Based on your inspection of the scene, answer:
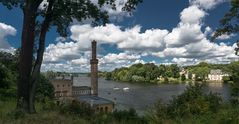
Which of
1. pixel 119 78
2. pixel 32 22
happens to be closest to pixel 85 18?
pixel 32 22

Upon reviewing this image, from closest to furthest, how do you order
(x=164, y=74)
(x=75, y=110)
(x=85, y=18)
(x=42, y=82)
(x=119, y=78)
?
(x=75, y=110)
(x=85, y=18)
(x=42, y=82)
(x=164, y=74)
(x=119, y=78)

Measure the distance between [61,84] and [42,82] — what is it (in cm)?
3503

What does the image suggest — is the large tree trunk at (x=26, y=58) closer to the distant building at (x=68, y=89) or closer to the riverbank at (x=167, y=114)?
the riverbank at (x=167, y=114)

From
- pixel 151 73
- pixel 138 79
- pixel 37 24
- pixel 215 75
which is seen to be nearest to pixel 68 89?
pixel 37 24

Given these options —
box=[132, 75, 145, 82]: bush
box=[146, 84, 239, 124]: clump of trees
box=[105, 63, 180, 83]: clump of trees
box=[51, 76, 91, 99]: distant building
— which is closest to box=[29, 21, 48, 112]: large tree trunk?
box=[146, 84, 239, 124]: clump of trees

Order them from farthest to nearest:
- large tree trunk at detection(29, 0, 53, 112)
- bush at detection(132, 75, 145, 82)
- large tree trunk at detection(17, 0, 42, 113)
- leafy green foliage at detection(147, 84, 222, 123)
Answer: bush at detection(132, 75, 145, 82), large tree trunk at detection(29, 0, 53, 112), large tree trunk at detection(17, 0, 42, 113), leafy green foliage at detection(147, 84, 222, 123)

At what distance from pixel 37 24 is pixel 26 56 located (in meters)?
2.18

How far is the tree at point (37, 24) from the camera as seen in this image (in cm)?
1019

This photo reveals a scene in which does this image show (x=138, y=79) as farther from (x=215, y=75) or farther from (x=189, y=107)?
(x=189, y=107)

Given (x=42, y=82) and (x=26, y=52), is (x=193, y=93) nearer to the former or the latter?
(x=26, y=52)

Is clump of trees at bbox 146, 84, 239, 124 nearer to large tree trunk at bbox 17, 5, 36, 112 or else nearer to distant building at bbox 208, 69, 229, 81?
large tree trunk at bbox 17, 5, 36, 112

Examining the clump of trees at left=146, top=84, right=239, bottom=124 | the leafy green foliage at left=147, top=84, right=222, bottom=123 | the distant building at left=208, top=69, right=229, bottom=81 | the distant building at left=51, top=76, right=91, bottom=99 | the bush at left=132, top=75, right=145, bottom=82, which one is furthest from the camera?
the distant building at left=208, top=69, right=229, bottom=81

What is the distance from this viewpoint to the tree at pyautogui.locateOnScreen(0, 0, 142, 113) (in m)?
10.2

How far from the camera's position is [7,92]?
69.1 feet
